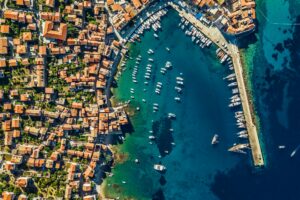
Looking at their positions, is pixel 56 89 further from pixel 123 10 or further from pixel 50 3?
pixel 123 10

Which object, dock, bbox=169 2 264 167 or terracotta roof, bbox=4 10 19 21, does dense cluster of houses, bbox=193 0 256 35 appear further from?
terracotta roof, bbox=4 10 19 21

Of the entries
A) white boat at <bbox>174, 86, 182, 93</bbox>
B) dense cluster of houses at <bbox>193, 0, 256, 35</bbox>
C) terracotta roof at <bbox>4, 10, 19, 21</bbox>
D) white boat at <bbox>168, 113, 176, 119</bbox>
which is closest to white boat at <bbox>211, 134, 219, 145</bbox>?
white boat at <bbox>168, 113, 176, 119</bbox>

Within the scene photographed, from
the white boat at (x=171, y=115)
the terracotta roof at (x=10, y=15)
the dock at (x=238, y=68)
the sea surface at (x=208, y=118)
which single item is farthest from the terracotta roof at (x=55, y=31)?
the white boat at (x=171, y=115)

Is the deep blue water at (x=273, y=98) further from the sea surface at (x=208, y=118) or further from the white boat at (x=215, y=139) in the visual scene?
the white boat at (x=215, y=139)

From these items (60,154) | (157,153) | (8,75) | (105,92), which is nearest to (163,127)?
(157,153)

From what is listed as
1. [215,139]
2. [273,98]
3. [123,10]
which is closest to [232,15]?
[273,98]

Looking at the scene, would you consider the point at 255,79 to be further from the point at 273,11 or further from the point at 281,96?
the point at 273,11
